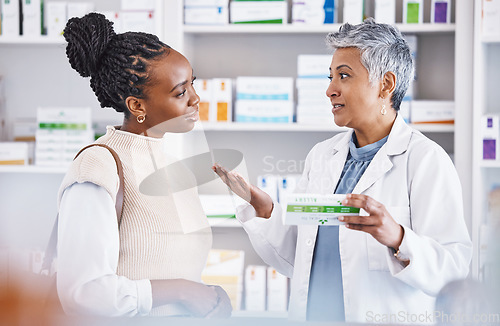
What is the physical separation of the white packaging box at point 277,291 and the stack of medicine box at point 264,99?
745 mm

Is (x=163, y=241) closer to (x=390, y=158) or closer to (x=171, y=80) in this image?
(x=171, y=80)

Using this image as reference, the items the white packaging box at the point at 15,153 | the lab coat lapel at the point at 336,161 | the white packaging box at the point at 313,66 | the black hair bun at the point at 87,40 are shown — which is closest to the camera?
the black hair bun at the point at 87,40

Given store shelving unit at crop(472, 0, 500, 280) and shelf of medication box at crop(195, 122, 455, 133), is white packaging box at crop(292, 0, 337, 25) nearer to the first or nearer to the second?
shelf of medication box at crop(195, 122, 455, 133)

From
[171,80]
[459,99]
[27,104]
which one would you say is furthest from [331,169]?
[27,104]

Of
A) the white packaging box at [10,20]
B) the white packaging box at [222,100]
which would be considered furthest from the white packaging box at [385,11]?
the white packaging box at [10,20]

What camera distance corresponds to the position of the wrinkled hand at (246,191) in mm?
1353

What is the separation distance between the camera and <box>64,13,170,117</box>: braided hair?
3.84ft

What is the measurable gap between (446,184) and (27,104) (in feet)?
8.39

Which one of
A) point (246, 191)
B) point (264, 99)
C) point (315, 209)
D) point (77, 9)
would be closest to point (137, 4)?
point (77, 9)

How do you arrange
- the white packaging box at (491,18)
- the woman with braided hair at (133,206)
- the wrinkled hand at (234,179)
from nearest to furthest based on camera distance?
the woman with braided hair at (133,206), the wrinkled hand at (234,179), the white packaging box at (491,18)

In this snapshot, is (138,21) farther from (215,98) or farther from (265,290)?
(265,290)

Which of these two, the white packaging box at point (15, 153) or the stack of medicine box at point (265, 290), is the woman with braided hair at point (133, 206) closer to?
the stack of medicine box at point (265, 290)

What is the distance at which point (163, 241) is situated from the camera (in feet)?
3.61

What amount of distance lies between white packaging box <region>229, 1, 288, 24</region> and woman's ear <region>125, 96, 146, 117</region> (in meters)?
1.53
